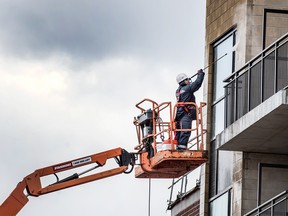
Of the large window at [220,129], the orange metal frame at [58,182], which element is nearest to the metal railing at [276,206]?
the large window at [220,129]

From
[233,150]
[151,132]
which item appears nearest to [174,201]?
[151,132]

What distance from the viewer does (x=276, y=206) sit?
37.8 metres

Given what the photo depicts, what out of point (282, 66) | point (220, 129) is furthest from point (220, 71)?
point (282, 66)

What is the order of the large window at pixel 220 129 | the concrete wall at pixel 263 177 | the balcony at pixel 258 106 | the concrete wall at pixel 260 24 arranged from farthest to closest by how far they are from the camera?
the large window at pixel 220 129 → the concrete wall at pixel 260 24 → the concrete wall at pixel 263 177 → the balcony at pixel 258 106

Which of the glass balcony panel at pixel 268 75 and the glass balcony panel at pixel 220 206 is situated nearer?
the glass balcony panel at pixel 268 75

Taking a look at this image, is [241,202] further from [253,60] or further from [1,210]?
[1,210]

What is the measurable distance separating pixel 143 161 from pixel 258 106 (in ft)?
22.9

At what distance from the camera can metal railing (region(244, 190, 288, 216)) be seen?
37438 millimetres

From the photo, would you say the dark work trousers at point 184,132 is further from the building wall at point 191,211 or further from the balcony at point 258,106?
the building wall at point 191,211

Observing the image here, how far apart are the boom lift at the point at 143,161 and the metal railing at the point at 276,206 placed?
4.13m

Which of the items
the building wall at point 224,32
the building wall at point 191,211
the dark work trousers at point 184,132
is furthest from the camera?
the building wall at point 191,211

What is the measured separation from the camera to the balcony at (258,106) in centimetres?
3778

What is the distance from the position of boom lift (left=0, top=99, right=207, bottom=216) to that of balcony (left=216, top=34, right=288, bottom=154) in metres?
1.98

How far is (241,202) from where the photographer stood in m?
40.6
